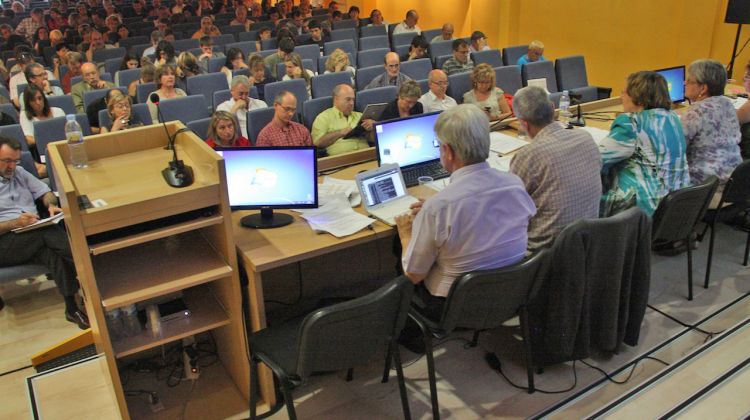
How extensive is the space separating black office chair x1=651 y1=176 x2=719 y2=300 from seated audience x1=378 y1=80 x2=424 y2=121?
184 centimetres

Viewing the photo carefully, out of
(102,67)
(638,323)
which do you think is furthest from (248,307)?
(102,67)

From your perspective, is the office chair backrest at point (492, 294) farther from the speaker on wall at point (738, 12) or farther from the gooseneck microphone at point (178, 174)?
the speaker on wall at point (738, 12)

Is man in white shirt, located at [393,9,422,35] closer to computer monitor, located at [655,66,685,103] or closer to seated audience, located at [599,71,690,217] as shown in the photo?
computer monitor, located at [655,66,685,103]

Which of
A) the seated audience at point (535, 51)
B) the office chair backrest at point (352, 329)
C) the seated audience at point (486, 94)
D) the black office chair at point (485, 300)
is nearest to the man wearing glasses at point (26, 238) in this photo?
the office chair backrest at point (352, 329)

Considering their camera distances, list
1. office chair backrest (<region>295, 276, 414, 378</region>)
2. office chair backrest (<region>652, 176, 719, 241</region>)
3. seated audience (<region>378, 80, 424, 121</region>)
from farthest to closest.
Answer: seated audience (<region>378, 80, 424, 121</region>), office chair backrest (<region>652, 176, 719, 241</region>), office chair backrest (<region>295, 276, 414, 378</region>)

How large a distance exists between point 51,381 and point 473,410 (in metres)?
1.82

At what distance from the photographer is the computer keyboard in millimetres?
3346

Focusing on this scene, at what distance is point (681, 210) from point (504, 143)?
1.13 meters

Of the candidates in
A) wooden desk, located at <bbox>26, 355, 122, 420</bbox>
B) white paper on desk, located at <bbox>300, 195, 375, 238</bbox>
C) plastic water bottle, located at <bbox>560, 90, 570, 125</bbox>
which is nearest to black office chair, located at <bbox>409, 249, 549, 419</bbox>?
white paper on desk, located at <bbox>300, 195, 375, 238</bbox>

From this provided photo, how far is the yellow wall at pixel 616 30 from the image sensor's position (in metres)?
7.03

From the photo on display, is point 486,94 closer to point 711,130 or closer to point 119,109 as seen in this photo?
point 711,130

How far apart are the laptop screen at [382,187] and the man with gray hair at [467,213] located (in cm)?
53

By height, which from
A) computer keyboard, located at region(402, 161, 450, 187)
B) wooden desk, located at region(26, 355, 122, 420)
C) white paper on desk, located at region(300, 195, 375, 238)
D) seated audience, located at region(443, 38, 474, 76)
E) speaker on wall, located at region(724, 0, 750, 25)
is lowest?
wooden desk, located at region(26, 355, 122, 420)

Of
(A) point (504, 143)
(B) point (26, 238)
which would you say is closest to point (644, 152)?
(A) point (504, 143)
